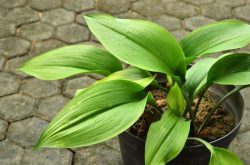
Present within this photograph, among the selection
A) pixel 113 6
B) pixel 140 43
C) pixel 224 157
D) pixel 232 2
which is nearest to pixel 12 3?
pixel 113 6

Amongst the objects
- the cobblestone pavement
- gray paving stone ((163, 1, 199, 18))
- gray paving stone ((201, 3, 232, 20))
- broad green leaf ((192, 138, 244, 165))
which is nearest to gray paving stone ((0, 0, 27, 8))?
the cobblestone pavement

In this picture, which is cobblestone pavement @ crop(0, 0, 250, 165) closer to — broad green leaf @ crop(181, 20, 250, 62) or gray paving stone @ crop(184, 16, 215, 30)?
gray paving stone @ crop(184, 16, 215, 30)

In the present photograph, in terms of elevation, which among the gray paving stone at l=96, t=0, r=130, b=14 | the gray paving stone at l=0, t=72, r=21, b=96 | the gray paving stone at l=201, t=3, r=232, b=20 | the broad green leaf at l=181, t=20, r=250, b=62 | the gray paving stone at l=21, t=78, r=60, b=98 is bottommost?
the gray paving stone at l=0, t=72, r=21, b=96

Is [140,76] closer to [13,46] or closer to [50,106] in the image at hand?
[50,106]

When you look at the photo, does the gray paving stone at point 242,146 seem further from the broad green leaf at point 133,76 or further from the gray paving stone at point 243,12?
the gray paving stone at point 243,12

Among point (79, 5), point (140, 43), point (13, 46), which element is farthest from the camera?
point (79, 5)

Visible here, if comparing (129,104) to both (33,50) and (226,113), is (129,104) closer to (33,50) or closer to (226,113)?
(226,113)
